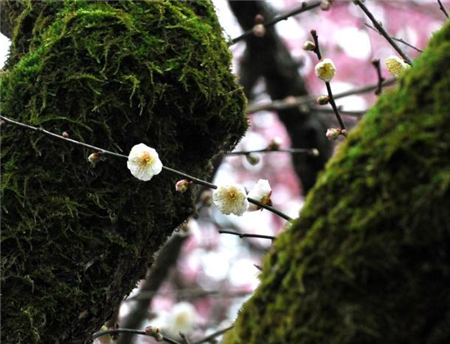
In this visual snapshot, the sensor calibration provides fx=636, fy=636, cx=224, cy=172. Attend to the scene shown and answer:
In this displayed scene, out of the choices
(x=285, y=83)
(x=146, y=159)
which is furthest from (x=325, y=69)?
(x=285, y=83)

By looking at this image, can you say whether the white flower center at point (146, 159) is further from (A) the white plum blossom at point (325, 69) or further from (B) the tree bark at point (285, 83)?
(B) the tree bark at point (285, 83)

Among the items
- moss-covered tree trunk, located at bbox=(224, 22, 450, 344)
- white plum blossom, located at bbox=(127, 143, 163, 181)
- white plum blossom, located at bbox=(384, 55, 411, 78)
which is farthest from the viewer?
white plum blossom, located at bbox=(384, 55, 411, 78)

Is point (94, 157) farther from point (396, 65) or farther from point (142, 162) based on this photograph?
point (396, 65)

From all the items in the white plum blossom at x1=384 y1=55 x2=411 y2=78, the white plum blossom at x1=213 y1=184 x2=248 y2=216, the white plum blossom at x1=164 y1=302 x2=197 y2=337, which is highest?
the white plum blossom at x1=164 y1=302 x2=197 y2=337

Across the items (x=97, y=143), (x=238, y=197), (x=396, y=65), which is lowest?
(x=238, y=197)

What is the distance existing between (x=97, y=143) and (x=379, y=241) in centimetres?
96

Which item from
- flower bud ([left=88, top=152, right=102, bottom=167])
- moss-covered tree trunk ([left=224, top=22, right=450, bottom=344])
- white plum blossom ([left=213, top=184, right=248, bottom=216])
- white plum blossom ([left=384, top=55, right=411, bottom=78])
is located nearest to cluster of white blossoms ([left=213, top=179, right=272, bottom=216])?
white plum blossom ([left=213, top=184, right=248, bottom=216])

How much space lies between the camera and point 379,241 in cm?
64

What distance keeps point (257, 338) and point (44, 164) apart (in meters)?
0.89

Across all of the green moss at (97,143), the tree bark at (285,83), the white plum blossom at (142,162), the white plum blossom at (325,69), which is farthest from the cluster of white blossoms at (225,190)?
the tree bark at (285,83)

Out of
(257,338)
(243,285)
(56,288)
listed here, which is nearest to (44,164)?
(56,288)

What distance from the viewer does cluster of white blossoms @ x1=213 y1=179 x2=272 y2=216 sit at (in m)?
1.42

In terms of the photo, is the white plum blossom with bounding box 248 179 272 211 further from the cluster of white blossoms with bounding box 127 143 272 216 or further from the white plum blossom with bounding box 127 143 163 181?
the white plum blossom with bounding box 127 143 163 181

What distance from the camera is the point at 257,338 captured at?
2.31 ft
